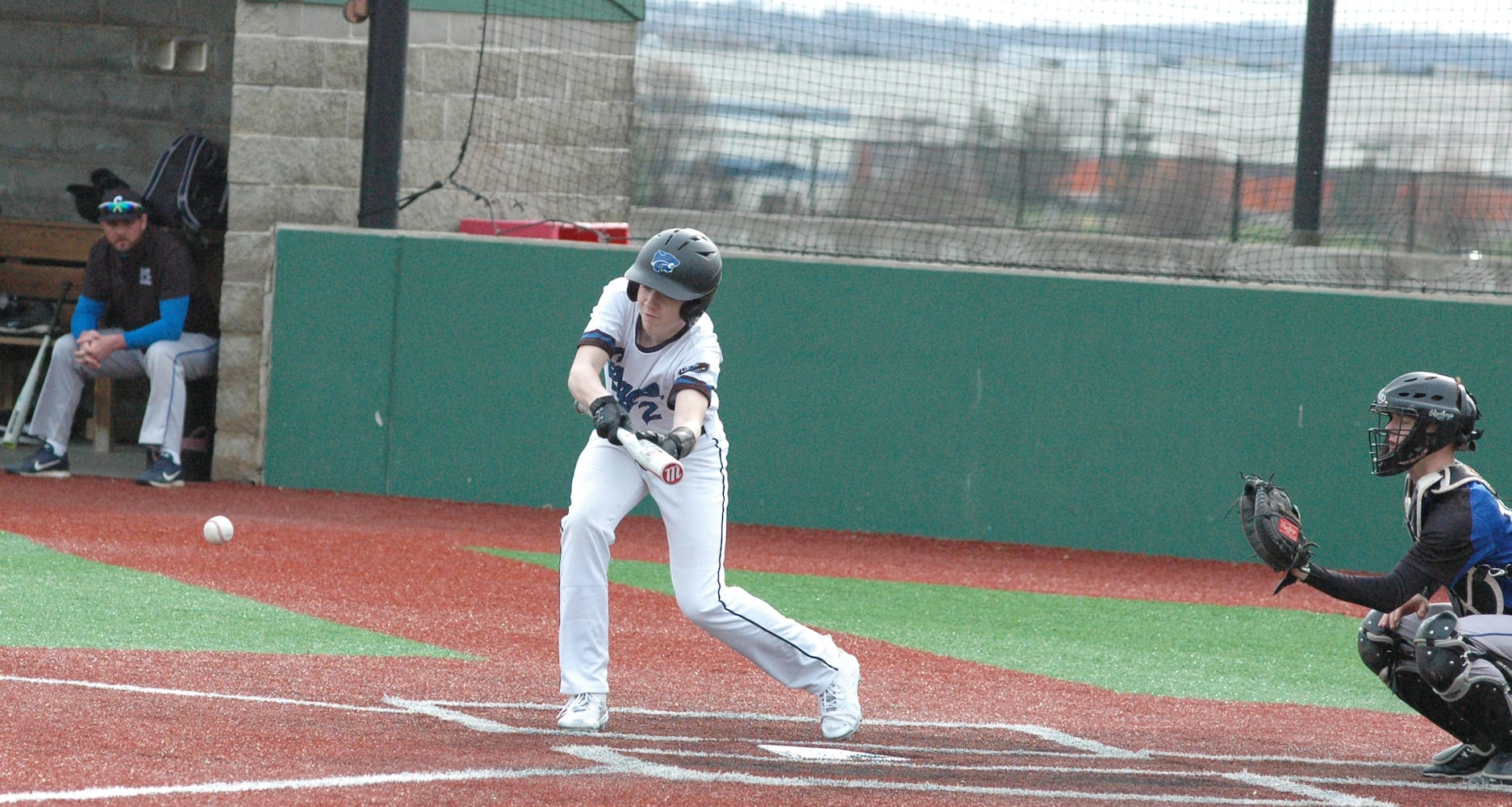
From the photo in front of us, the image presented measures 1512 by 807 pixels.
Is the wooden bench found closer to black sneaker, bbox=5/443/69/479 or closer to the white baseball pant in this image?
black sneaker, bbox=5/443/69/479

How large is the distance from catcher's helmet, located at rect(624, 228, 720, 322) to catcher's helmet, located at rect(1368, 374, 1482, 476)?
198 centimetres

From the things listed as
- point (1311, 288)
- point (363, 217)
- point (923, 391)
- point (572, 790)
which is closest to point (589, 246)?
point (363, 217)

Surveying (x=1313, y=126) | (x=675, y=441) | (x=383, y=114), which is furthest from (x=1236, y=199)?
(x=675, y=441)

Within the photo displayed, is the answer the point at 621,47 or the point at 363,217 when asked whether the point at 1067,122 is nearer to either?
the point at 621,47

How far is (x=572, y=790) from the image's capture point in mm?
4141

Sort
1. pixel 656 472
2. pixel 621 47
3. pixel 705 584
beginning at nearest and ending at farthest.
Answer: pixel 656 472
pixel 705 584
pixel 621 47

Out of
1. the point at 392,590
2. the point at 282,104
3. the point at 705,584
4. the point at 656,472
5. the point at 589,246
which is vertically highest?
the point at 282,104

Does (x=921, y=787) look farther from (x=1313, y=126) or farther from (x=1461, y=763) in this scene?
(x=1313, y=126)

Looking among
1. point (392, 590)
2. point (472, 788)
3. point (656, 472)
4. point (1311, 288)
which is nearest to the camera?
point (472, 788)

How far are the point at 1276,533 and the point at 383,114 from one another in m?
7.51

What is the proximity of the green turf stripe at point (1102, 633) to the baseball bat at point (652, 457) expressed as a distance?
8.62ft

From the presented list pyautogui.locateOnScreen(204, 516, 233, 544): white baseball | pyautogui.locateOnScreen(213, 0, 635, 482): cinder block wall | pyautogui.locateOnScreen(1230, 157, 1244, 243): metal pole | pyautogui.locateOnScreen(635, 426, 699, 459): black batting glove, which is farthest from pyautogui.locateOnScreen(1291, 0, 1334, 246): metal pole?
pyautogui.locateOnScreen(635, 426, 699, 459): black batting glove

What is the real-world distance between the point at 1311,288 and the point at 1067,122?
3.04 metres

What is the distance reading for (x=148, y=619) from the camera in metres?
6.56
